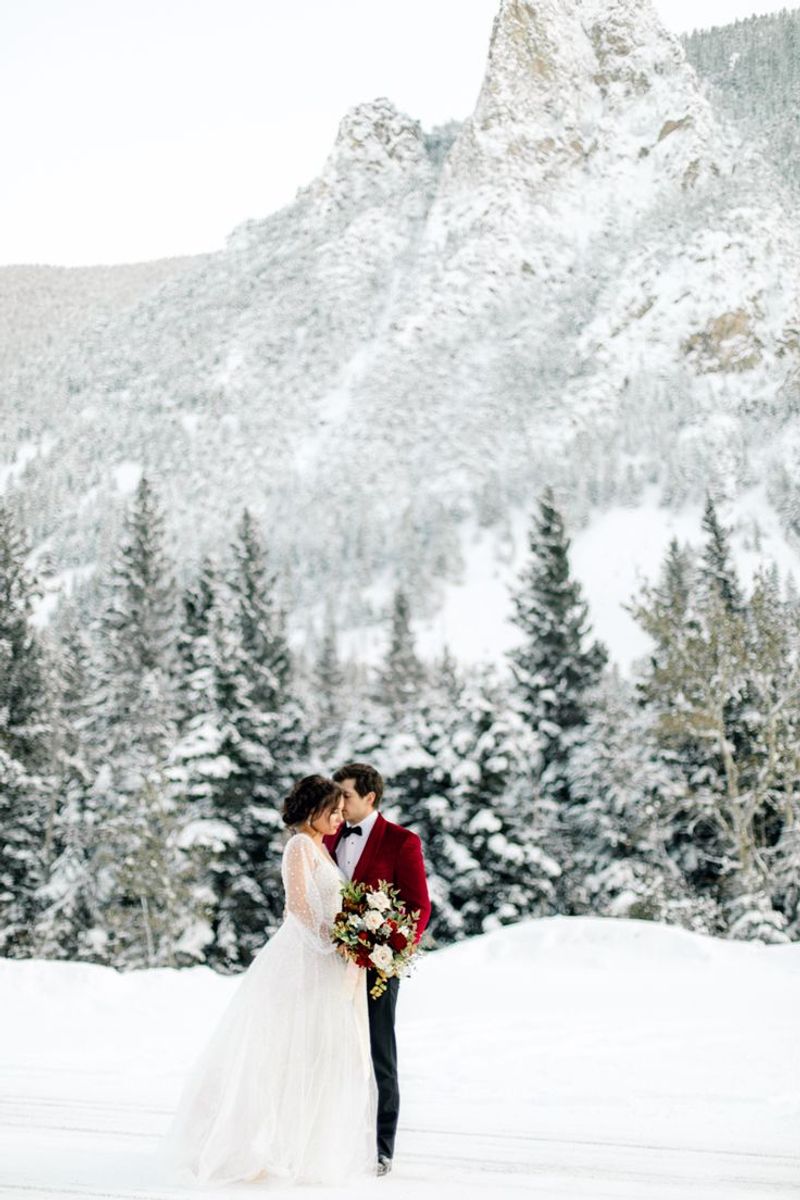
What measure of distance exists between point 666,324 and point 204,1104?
605 ft

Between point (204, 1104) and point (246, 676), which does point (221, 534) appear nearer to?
point (246, 676)

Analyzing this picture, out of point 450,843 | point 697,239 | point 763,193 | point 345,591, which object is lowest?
point 450,843

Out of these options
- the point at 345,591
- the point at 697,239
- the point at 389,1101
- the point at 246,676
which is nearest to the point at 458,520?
the point at 345,591

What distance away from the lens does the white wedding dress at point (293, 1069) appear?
18.0 feet

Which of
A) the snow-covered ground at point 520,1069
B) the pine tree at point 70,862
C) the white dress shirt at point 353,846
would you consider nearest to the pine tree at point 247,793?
the pine tree at point 70,862

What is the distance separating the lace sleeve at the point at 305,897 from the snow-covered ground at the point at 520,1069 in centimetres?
116

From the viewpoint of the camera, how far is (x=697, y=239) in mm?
182875

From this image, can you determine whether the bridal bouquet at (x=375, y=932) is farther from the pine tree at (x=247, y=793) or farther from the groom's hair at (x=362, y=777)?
the pine tree at (x=247, y=793)

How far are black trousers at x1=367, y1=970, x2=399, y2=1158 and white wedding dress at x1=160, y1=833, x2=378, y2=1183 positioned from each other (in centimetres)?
5

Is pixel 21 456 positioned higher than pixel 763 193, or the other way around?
pixel 763 193

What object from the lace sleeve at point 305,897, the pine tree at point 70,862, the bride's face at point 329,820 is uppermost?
the bride's face at point 329,820

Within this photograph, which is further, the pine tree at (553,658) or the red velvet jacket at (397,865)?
the pine tree at (553,658)

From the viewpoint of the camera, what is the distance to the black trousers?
18.8ft

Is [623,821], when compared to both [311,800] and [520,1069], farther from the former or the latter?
[311,800]
